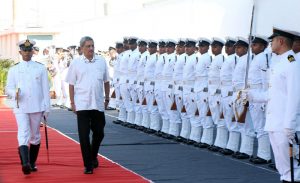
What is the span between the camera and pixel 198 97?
15.5 meters

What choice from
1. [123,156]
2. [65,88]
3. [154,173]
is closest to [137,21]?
[65,88]

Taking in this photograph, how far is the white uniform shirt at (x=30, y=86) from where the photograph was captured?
12.0m

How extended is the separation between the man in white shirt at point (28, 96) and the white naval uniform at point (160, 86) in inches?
226

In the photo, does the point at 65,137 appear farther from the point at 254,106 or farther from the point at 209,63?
the point at 254,106

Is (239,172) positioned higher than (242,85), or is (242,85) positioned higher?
(242,85)

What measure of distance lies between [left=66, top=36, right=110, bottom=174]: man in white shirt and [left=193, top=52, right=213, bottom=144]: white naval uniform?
324 centimetres

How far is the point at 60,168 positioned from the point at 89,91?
1.27 meters

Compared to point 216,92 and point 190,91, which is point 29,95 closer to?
point 216,92

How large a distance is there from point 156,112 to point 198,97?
320cm

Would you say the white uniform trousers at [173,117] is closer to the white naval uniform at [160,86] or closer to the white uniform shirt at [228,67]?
the white naval uniform at [160,86]

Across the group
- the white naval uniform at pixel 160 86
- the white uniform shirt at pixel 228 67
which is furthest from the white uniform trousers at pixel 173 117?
the white uniform shirt at pixel 228 67

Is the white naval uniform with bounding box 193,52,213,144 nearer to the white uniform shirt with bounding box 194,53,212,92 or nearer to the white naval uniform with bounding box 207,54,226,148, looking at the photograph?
the white uniform shirt with bounding box 194,53,212,92

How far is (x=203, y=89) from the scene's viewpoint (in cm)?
1538

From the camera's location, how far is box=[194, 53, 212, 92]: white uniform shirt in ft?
50.4
